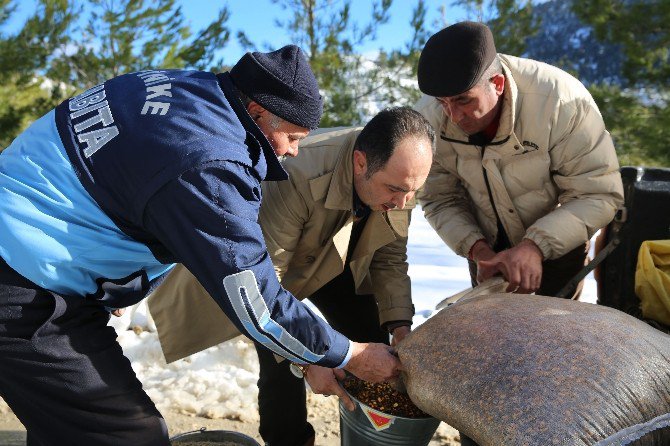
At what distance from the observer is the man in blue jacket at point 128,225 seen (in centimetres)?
151

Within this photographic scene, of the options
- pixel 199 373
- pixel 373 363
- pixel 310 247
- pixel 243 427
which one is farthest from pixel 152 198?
pixel 199 373

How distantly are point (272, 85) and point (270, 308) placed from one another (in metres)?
0.57

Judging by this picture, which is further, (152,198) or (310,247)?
(310,247)

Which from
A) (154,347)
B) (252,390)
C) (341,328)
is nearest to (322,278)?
(341,328)

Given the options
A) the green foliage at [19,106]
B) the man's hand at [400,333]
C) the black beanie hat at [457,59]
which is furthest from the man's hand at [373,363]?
the green foliage at [19,106]

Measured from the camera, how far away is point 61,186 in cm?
159

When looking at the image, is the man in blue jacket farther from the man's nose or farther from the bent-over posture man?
the bent-over posture man

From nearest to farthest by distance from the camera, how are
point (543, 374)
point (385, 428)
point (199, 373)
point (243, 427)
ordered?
point (543, 374) → point (385, 428) → point (243, 427) → point (199, 373)

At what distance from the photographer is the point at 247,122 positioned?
1.67 meters

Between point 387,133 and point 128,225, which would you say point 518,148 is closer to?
point 387,133

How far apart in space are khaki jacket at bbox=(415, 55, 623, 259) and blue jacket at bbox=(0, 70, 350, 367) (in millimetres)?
1089

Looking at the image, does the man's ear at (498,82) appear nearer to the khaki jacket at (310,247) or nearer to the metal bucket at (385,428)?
the khaki jacket at (310,247)

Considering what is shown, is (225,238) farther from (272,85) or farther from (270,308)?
(272,85)

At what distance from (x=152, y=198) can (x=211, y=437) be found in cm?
122
